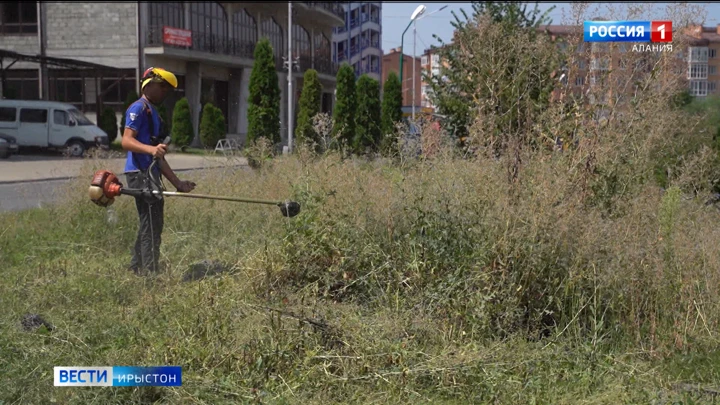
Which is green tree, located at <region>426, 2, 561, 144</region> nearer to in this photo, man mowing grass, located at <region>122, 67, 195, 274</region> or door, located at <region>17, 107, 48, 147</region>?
man mowing grass, located at <region>122, 67, 195, 274</region>

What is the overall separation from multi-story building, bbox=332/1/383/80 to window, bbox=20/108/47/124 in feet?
118

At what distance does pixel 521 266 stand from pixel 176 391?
7.10 ft

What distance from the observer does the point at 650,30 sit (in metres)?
7.03

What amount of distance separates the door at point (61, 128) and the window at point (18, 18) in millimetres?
Result: 9281

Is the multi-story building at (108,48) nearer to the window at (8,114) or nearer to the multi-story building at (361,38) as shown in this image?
the window at (8,114)

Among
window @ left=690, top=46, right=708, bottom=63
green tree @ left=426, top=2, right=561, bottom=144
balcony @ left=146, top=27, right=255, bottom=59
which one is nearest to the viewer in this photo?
green tree @ left=426, top=2, right=561, bottom=144

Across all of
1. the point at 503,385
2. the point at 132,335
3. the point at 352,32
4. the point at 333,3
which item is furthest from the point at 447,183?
the point at 352,32

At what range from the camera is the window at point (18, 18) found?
3397 cm

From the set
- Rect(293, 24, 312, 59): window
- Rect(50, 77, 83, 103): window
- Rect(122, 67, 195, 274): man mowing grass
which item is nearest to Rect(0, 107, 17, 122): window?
Rect(50, 77, 83, 103): window

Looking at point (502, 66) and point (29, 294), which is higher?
point (502, 66)

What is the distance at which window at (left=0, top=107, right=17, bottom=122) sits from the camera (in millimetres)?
25578

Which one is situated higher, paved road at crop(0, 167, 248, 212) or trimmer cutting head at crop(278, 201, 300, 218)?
trimmer cutting head at crop(278, 201, 300, 218)

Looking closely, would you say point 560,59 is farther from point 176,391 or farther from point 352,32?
point 352,32

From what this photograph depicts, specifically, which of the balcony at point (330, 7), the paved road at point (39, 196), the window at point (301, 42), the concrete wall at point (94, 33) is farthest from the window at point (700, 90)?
the window at point (301, 42)
